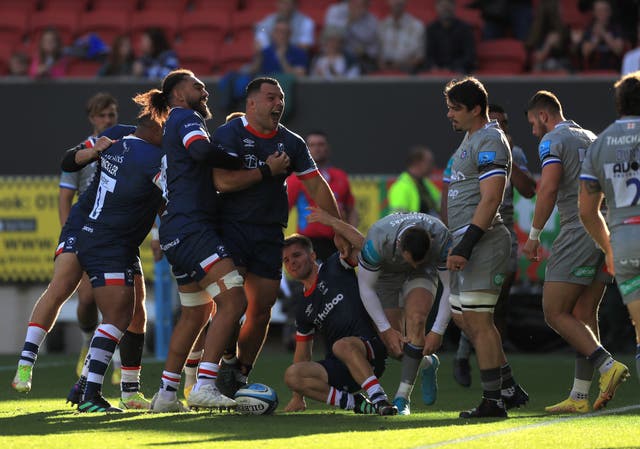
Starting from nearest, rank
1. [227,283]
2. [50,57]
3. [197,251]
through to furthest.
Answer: [227,283]
[197,251]
[50,57]

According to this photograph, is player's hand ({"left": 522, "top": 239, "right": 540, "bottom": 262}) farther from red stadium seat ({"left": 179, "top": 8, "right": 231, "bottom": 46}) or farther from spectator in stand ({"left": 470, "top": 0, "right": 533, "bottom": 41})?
red stadium seat ({"left": 179, "top": 8, "right": 231, "bottom": 46})

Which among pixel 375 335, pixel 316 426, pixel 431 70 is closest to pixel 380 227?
pixel 375 335

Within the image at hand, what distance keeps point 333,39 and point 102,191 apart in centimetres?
785

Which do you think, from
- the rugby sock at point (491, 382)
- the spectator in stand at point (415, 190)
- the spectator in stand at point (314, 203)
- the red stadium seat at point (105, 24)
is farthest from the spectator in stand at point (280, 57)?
the rugby sock at point (491, 382)

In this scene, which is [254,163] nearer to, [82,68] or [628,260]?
[628,260]

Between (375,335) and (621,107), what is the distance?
228 cm

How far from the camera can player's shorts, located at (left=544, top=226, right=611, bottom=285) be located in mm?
8297

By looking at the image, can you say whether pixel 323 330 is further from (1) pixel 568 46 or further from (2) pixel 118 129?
(1) pixel 568 46

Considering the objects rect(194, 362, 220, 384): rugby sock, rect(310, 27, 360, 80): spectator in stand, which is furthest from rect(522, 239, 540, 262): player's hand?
rect(310, 27, 360, 80): spectator in stand

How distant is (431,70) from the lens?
15695 mm

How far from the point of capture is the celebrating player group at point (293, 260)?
25.0 ft

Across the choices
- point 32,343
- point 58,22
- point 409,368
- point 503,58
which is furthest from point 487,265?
point 58,22

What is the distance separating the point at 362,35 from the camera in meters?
16.2

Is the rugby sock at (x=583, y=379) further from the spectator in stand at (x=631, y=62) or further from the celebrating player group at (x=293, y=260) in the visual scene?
the spectator in stand at (x=631, y=62)
